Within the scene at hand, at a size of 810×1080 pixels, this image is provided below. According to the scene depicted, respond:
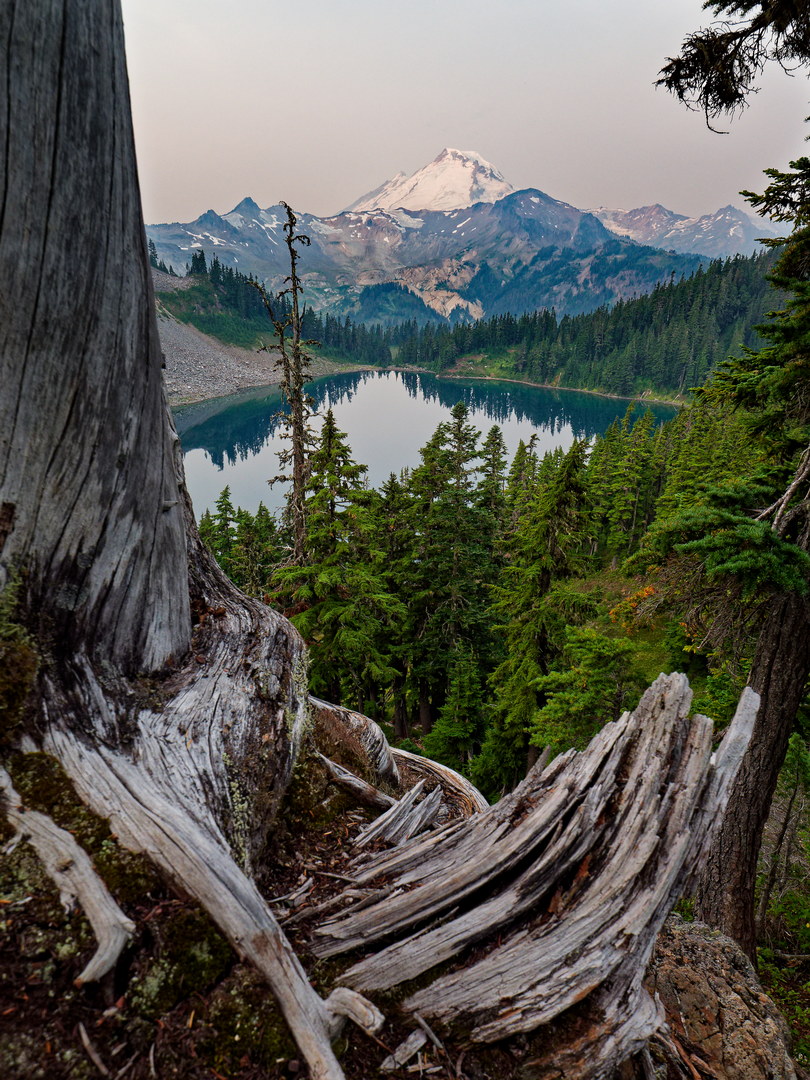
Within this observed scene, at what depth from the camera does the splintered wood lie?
7.11 feet

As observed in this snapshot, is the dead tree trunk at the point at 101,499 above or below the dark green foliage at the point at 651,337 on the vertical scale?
below

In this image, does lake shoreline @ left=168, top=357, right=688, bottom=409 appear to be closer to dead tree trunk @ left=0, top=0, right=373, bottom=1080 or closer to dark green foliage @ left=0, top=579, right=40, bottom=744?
dead tree trunk @ left=0, top=0, right=373, bottom=1080

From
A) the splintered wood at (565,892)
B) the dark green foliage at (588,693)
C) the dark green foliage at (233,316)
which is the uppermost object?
the dark green foliage at (233,316)

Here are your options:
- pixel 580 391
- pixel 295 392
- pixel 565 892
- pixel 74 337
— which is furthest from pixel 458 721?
pixel 580 391

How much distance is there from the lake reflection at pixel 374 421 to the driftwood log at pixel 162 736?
43.1m

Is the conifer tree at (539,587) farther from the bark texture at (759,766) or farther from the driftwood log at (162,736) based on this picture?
the driftwood log at (162,736)

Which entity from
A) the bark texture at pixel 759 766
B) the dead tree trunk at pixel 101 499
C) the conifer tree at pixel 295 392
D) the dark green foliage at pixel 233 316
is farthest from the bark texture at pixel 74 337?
the dark green foliage at pixel 233 316

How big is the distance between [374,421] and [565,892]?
92.6 metres

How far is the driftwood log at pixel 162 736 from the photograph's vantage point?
197 centimetres

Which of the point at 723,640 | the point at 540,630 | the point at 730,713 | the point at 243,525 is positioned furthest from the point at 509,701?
the point at 243,525

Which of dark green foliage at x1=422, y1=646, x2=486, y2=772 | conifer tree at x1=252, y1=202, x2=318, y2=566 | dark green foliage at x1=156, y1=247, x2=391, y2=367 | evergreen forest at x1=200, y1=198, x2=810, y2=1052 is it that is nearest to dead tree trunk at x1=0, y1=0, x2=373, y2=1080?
evergreen forest at x1=200, y1=198, x2=810, y2=1052

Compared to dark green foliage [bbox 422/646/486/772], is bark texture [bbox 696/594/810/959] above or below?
above

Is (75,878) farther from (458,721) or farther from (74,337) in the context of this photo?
(458,721)

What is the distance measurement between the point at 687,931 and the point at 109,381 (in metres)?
5.75
